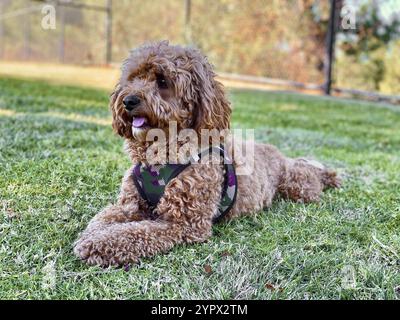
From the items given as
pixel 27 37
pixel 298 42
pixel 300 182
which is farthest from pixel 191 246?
pixel 27 37

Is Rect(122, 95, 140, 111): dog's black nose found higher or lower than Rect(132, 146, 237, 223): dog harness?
higher

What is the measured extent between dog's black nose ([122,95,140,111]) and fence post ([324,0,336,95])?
32.0 feet

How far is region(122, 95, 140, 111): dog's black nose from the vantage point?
9.09 feet

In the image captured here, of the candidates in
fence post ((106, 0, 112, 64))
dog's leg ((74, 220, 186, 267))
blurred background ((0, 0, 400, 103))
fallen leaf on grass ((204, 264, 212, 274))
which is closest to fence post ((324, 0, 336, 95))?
blurred background ((0, 0, 400, 103))

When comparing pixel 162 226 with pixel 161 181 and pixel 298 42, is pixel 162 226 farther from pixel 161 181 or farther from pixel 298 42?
pixel 298 42

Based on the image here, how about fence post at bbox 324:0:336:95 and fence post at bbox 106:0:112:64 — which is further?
fence post at bbox 106:0:112:64

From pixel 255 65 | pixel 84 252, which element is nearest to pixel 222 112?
pixel 84 252

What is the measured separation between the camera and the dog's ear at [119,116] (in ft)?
9.54

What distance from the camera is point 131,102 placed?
9.16ft

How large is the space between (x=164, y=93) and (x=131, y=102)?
21 cm

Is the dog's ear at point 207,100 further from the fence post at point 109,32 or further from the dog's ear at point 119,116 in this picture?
the fence post at point 109,32

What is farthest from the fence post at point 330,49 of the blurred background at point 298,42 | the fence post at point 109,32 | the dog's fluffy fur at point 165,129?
the dog's fluffy fur at point 165,129

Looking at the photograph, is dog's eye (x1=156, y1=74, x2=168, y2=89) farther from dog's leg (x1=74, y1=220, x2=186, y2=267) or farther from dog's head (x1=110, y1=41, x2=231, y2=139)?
dog's leg (x1=74, y1=220, x2=186, y2=267)
